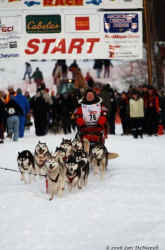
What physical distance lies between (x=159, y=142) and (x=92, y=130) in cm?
472

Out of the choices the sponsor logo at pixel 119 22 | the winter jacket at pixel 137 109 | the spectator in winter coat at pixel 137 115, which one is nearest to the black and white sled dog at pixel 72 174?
the spectator in winter coat at pixel 137 115

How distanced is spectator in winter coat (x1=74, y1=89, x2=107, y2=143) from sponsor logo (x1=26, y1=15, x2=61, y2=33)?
24.7ft

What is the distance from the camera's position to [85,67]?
3145 centimetres

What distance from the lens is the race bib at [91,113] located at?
859 centimetres

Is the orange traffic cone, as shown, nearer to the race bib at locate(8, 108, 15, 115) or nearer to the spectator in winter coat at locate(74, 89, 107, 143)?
the race bib at locate(8, 108, 15, 115)

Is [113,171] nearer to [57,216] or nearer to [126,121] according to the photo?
[57,216]

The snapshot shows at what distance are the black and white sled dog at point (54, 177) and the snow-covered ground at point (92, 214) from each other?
0.42 feet

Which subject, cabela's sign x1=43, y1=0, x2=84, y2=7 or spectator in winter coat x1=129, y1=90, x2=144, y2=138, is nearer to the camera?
spectator in winter coat x1=129, y1=90, x2=144, y2=138

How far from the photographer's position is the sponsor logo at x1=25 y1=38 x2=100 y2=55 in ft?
51.6

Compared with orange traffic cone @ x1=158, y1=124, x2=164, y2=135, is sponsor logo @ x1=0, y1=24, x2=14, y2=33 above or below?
above

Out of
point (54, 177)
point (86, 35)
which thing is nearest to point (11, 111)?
point (86, 35)

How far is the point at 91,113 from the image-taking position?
8.66m

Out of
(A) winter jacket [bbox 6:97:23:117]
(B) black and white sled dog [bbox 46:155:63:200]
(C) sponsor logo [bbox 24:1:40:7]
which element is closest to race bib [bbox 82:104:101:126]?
(B) black and white sled dog [bbox 46:155:63:200]

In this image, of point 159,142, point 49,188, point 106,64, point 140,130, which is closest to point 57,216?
point 49,188
